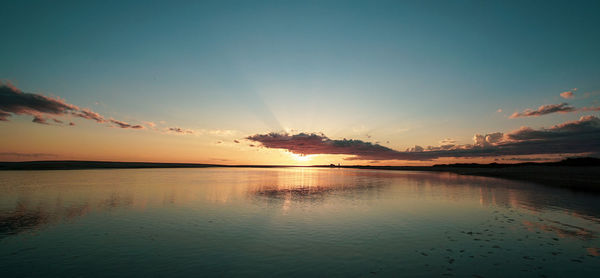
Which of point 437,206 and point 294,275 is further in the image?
point 437,206

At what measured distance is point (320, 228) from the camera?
61.9 feet

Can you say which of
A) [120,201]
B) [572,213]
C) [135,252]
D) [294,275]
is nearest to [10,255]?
[135,252]

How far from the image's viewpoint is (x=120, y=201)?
30.2m

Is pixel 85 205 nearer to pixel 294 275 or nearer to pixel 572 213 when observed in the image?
pixel 294 275

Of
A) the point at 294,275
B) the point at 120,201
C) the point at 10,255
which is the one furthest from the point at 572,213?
the point at 120,201

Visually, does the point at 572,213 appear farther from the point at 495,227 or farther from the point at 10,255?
the point at 10,255

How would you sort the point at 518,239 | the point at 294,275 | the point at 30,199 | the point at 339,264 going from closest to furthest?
the point at 294,275
the point at 339,264
the point at 518,239
the point at 30,199

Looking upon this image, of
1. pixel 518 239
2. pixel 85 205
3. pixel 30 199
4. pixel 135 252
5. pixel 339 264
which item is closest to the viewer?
pixel 339 264

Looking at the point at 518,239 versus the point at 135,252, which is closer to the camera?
the point at 135,252

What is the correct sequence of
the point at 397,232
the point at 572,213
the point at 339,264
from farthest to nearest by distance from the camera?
1. the point at 572,213
2. the point at 397,232
3. the point at 339,264

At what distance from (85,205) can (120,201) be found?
346 centimetres

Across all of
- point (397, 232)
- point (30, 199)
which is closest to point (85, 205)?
point (30, 199)

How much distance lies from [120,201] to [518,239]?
36.9 meters

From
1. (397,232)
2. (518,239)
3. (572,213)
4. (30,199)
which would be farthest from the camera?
(30,199)
